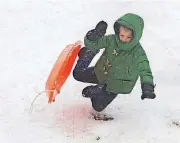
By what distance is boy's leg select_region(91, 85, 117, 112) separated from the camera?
19.8 feet

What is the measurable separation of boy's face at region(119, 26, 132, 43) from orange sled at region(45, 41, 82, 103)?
0.86 m

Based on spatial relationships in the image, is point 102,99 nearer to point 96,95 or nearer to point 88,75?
point 96,95

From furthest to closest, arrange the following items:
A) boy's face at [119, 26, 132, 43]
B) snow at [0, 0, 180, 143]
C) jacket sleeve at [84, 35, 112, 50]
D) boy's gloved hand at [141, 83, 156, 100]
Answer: snow at [0, 0, 180, 143]
jacket sleeve at [84, 35, 112, 50]
boy's face at [119, 26, 132, 43]
boy's gloved hand at [141, 83, 156, 100]

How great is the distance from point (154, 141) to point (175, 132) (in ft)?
1.22

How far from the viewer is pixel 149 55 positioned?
26.9 feet

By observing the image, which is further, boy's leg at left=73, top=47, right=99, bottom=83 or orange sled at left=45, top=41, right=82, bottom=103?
boy's leg at left=73, top=47, right=99, bottom=83

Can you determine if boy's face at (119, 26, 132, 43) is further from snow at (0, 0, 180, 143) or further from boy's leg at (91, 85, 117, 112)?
snow at (0, 0, 180, 143)

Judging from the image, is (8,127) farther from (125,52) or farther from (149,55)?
(149,55)

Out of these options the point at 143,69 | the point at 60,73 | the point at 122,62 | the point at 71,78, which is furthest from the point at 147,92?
the point at 71,78

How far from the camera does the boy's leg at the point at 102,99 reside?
19.8 feet

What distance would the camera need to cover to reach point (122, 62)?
5766 millimetres

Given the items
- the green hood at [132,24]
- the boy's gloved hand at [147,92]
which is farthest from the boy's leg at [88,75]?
the boy's gloved hand at [147,92]

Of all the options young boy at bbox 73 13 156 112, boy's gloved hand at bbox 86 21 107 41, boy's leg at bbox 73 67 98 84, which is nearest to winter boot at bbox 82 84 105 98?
young boy at bbox 73 13 156 112

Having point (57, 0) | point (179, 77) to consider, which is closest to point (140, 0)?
A: point (57, 0)
